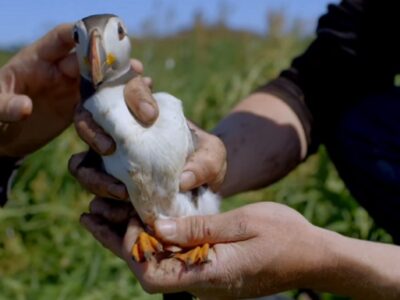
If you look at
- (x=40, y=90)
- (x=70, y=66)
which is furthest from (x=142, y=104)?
(x=40, y=90)

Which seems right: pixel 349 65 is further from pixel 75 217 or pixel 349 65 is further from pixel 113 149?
pixel 75 217

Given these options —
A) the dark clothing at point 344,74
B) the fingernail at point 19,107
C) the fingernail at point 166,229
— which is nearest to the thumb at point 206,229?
the fingernail at point 166,229

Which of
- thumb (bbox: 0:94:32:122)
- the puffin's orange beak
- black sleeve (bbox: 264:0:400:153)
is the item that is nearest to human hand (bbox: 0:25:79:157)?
thumb (bbox: 0:94:32:122)

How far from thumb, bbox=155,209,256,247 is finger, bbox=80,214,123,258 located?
23cm

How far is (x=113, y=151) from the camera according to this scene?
2.27m

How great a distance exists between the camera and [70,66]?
294 centimetres

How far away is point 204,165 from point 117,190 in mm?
241

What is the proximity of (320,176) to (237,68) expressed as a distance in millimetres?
2678

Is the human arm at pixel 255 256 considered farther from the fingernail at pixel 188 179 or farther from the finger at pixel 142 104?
the finger at pixel 142 104

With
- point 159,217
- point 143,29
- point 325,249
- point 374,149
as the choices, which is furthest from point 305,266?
point 143,29

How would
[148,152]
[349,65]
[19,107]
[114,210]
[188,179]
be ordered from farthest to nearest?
[349,65]
[19,107]
[114,210]
[188,179]
[148,152]

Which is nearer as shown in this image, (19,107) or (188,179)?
(188,179)

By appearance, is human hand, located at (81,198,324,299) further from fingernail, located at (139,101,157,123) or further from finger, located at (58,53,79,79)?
finger, located at (58,53,79,79)

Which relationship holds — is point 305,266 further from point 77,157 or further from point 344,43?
point 344,43
